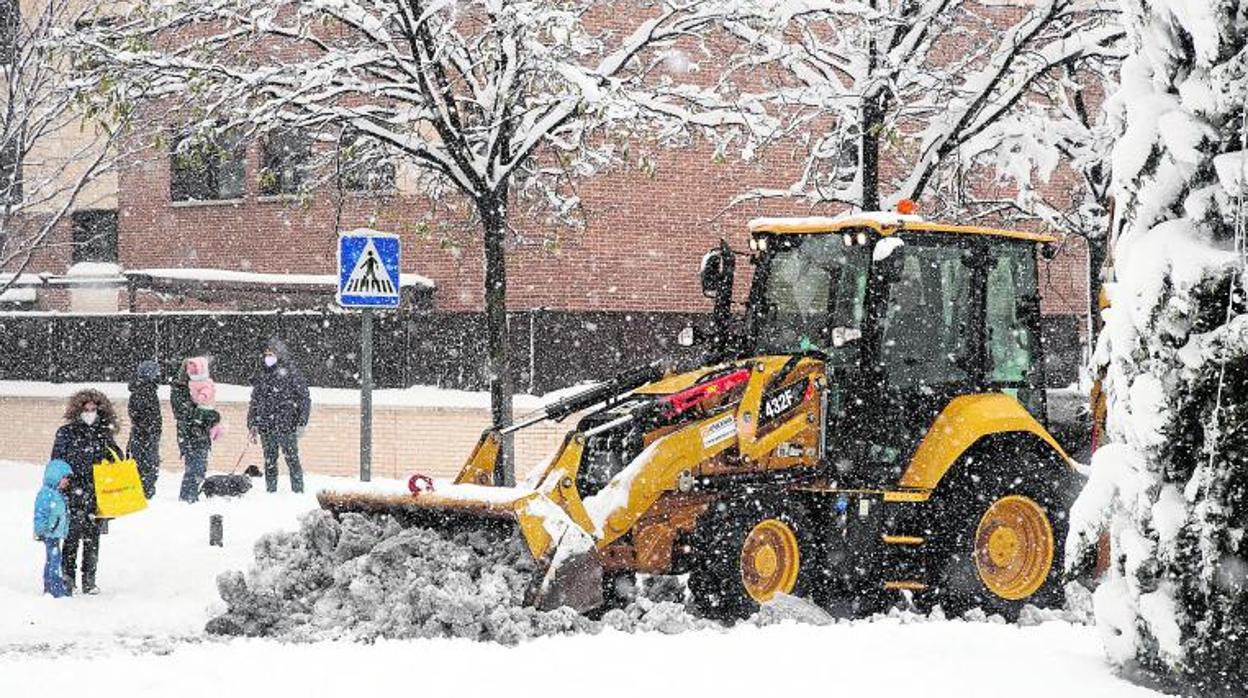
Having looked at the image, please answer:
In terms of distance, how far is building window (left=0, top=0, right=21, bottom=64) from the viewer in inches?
781

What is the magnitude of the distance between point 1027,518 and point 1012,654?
473 cm

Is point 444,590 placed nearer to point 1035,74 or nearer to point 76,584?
point 76,584

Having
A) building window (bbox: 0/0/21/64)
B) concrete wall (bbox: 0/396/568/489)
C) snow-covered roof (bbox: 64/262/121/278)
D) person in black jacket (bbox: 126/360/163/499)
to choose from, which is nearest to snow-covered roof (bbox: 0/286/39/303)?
snow-covered roof (bbox: 64/262/121/278)

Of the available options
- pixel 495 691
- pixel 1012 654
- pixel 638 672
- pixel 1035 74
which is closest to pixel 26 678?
pixel 495 691

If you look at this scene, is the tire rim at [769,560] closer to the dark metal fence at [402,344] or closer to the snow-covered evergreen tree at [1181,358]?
the snow-covered evergreen tree at [1181,358]

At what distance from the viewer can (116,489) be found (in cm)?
1286

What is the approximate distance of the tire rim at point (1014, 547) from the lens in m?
11.2

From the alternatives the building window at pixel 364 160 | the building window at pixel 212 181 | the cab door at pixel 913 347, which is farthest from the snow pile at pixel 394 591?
the building window at pixel 212 181

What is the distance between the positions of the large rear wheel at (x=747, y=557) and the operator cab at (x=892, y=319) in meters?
0.56

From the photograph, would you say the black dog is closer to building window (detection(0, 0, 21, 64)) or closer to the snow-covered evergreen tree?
building window (detection(0, 0, 21, 64))

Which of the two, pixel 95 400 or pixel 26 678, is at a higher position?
pixel 95 400

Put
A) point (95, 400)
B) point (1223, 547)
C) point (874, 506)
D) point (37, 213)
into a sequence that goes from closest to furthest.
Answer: point (1223, 547), point (874, 506), point (95, 400), point (37, 213)

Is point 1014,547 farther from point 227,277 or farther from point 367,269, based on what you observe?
point 227,277

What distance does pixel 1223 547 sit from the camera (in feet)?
19.9
